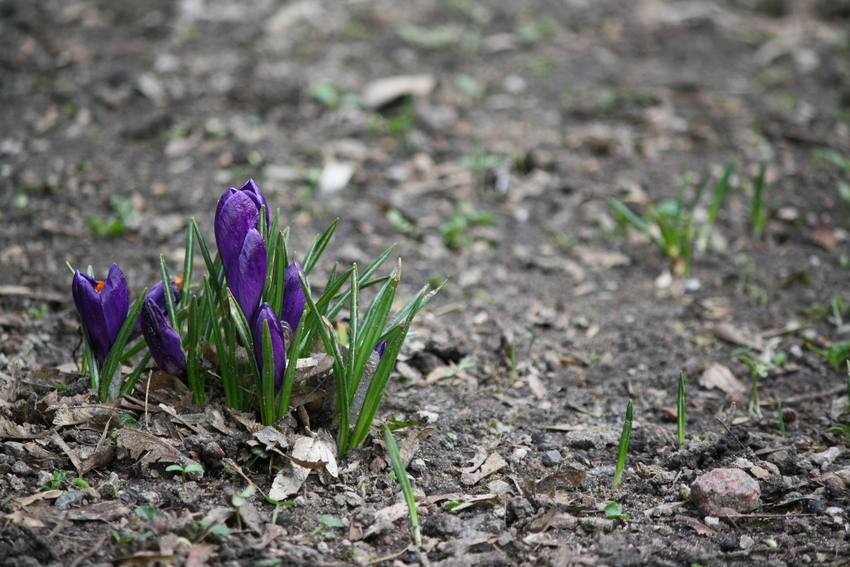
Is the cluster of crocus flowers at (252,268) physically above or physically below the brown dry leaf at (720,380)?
above

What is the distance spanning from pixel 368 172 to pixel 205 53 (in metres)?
1.51

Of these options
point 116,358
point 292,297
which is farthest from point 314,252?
point 116,358

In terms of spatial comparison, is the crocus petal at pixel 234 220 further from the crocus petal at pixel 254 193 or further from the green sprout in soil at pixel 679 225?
the green sprout in soil at pixel 679 225

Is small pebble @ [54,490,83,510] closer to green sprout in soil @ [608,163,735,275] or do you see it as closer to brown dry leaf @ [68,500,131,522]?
brown dry leaf @ [68,500,131,522]

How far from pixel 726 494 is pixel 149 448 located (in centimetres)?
145

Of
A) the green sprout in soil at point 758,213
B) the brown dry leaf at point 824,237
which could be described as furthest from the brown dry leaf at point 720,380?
the brown dry leaf at point 824,237

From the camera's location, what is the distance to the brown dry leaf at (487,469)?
73.1 inches

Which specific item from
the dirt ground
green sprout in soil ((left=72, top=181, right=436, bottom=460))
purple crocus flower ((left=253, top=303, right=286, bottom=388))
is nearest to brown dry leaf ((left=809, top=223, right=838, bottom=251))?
the dirt ground

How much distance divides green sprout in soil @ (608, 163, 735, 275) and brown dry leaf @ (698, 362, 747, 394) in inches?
27.4

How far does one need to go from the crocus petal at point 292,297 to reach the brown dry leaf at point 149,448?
1.37ft

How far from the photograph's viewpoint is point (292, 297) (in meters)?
1.77

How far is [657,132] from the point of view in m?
3.93

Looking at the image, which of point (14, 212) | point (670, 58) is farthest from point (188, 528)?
point (670, 58)

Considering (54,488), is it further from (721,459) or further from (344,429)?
(721,459)
